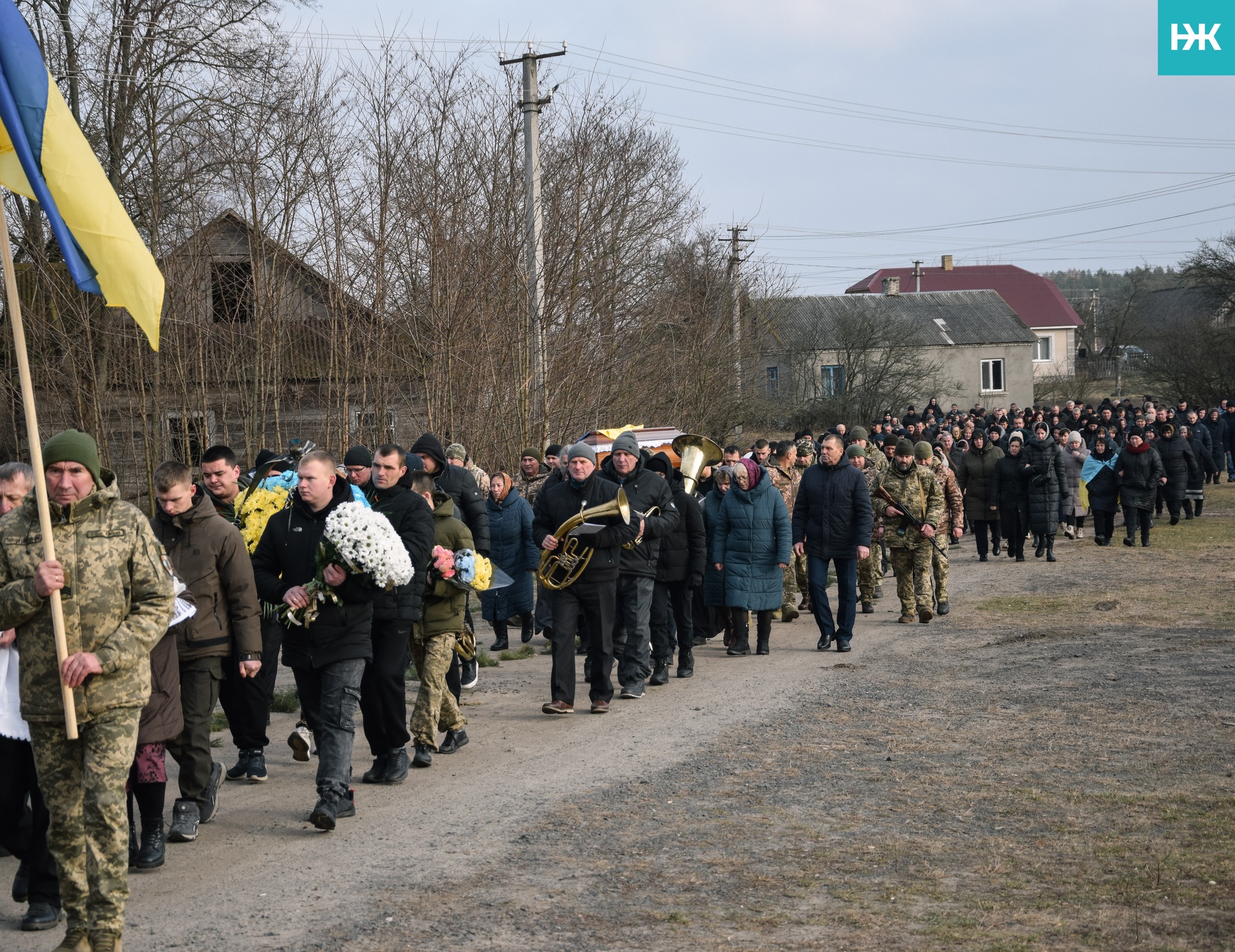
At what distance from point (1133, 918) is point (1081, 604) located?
1046 cm

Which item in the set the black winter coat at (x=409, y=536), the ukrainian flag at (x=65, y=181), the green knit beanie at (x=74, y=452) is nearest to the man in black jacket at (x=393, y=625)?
the black winter coat at (x=409, y=536)

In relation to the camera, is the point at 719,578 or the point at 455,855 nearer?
the point at 455,855

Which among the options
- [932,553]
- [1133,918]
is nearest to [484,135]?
[932,553]

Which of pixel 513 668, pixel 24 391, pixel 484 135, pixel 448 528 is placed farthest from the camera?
pixel 484 135

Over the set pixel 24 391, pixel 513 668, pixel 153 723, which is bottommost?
pixel 513 668

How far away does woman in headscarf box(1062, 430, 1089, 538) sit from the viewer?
22344mm

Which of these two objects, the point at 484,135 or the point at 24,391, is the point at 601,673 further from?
the point at 484,135

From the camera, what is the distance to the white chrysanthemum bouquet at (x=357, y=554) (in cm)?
679

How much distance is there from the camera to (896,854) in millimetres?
6398

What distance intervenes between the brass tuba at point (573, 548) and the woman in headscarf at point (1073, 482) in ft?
45.0

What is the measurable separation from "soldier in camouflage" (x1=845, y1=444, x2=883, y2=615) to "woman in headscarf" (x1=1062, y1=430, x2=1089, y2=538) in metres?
6.75

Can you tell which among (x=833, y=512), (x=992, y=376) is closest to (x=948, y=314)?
(x=992, y=376)

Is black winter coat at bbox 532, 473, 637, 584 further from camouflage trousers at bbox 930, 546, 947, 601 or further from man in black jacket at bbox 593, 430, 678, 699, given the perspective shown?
camouflage trousers at bbox 930, 546, 947, 601

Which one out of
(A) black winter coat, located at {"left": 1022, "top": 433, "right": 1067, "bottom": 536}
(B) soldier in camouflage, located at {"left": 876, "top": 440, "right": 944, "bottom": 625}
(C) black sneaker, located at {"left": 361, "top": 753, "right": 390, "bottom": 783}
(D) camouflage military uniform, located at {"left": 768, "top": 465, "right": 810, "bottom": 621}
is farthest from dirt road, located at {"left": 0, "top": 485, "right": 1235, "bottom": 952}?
(A) black winter coat, located at {"left": 1022, "top": 433, "right": 1067, "bottom": 536}
